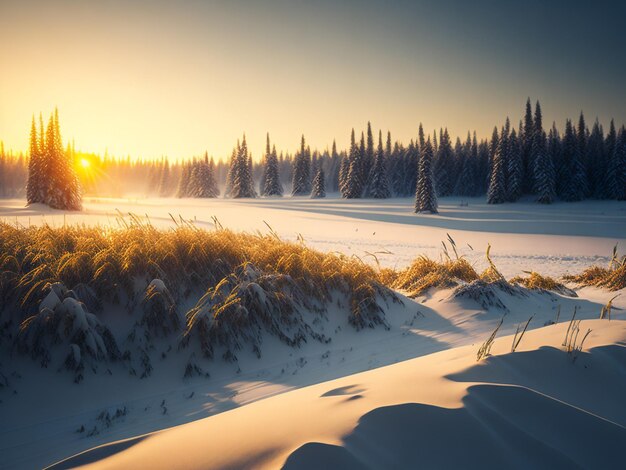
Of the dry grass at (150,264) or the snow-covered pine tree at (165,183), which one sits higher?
the snow-covered pine tree at (165,183)

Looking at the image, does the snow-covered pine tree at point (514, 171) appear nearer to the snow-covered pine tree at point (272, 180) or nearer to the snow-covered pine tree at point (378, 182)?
the snow-covered pine tree at point (378, 182)

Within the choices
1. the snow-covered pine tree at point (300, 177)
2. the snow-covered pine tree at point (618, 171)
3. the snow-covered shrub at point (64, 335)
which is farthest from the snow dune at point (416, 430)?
the snow-covered pine tree at point (300, 177)

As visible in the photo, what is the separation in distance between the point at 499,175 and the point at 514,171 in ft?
8.31

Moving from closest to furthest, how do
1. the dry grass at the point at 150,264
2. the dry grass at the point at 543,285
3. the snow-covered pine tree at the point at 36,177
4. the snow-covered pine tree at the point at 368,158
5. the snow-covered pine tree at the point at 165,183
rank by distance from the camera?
the dry grass at the point at 150,264
the dry grass at the point at 543,285
the snow-covered pine tree at the point at 36,177
the snow-covered pine tree at the point at 368,158
the snow-covered pine tree at the point at 165,183

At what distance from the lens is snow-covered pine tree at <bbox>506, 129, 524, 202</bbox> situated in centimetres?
5059

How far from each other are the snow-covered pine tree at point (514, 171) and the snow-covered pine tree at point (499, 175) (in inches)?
30.9

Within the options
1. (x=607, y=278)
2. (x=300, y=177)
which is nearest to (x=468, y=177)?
(x=300, y=177)

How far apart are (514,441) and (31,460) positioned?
331cm

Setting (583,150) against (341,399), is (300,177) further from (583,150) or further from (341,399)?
(341,399)

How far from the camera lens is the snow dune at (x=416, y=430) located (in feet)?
5.34

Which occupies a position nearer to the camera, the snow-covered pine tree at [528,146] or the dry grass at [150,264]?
the dry grass at [150,264]

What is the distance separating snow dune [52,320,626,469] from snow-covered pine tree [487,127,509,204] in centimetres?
5444

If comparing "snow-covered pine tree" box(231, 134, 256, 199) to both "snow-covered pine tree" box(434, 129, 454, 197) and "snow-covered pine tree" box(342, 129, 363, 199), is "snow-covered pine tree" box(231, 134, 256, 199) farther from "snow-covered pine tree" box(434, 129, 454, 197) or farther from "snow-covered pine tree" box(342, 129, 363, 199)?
"snow-covered pine tree" box(434, 129, 454, 197)

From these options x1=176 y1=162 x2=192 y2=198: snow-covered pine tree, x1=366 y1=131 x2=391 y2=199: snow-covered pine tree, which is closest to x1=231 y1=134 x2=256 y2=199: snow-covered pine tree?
x1=176 y1=162 x2=192 y2=198: snow-covered pine tree
